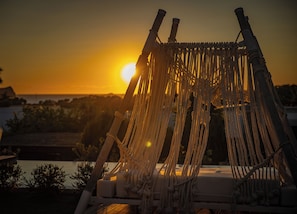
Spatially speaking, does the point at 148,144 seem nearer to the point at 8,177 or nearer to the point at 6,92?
the point at 8,177

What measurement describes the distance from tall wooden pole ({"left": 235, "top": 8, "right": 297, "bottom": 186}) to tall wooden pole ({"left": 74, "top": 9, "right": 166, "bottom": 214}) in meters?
0.66

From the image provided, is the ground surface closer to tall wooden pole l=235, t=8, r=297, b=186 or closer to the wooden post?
the wooden post

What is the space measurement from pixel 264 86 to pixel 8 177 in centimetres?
314

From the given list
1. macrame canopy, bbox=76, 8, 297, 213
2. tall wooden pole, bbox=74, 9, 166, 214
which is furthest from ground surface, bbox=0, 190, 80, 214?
macrame canopy, bbox=76, 8, 297, 213

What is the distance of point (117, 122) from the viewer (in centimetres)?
284

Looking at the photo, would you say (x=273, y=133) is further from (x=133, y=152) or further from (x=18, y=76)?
A: (x=18, y=76)

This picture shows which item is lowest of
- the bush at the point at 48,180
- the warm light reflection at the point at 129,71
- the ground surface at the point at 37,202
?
the ground surface at the point at 37,202

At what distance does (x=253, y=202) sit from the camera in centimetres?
254

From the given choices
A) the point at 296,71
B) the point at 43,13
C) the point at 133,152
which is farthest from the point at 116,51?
the point at 133,152

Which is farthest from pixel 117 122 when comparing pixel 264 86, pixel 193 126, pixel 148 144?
pixel 264 86

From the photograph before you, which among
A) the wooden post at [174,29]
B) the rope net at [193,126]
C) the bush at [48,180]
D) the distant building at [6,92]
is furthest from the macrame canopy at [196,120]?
the distant building at [6,92]

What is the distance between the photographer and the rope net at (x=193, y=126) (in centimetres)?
262

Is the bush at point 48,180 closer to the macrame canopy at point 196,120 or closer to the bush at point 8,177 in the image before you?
the bush at point 8,177

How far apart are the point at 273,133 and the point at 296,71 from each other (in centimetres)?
475
